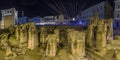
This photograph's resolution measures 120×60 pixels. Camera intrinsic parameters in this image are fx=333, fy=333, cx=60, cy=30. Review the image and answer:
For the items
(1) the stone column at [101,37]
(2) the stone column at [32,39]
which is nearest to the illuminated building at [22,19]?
(2) the stone column at [32,39]

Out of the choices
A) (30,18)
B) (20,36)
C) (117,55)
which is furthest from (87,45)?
(30,18)

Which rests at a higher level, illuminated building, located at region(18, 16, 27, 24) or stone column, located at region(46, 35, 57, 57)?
illuminated building, located at region(18, 16, 27, 24)

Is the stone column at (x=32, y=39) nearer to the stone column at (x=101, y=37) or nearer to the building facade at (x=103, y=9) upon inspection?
the stone column at (x=101, y=37)

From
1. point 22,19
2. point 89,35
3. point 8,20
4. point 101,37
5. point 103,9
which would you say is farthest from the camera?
A: point 22,19

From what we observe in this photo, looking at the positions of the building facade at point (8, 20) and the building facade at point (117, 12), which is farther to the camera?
the building facade at point (117, 12)

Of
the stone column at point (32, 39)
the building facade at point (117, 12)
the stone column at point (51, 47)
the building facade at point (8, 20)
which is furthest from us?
the building facade at point (117, 12)

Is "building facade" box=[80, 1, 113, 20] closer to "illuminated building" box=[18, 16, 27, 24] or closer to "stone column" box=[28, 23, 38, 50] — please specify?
"illuminated building" box=[18, 16, 27, 24]

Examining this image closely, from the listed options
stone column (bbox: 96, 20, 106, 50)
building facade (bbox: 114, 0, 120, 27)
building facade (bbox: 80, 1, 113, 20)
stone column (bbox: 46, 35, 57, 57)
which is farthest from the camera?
building facade (bbox: 80, 1, 113, 20)

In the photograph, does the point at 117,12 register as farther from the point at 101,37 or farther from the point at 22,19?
the point at 22,19

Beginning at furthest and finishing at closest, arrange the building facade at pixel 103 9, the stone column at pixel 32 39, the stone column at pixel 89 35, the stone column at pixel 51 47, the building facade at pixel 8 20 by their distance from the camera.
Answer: the building facade at pixel 103 9
the building facade at pixel 8 20
the stone column at pixel 89 35
the stone column at pixel 32 39
the stone column at pixel 51 47

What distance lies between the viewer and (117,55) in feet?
200

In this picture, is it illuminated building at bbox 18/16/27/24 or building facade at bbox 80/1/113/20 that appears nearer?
building facade at bbox 80/1/113/20

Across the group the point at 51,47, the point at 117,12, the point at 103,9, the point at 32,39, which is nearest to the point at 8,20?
the point at 32,39

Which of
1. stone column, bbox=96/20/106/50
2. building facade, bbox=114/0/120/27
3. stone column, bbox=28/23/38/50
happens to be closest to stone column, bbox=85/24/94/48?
stone column, bbox=96/20/106/50
